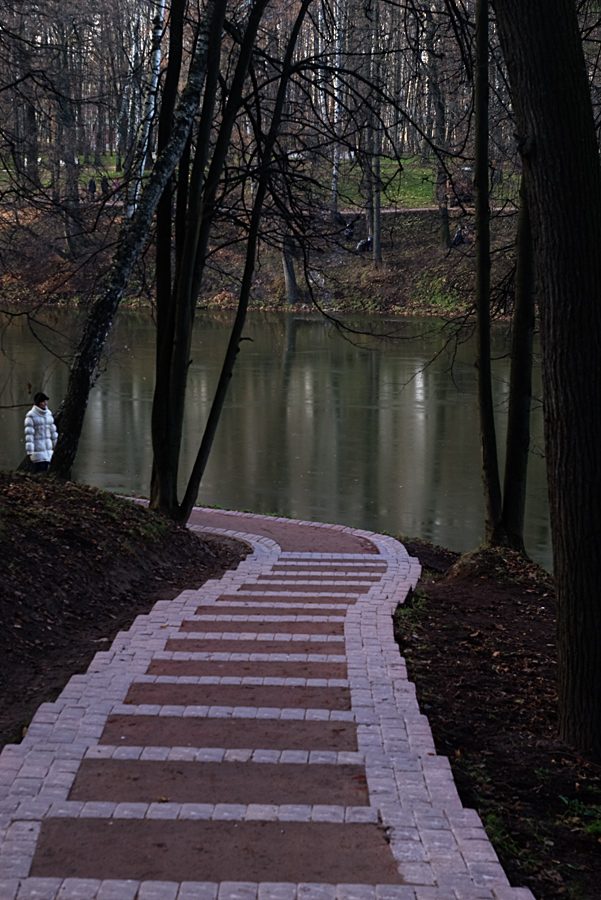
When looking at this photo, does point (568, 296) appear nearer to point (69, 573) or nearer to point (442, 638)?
point (442, 638)

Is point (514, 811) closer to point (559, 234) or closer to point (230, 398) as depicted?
point (559, 234)

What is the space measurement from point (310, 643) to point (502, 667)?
3.96 feet

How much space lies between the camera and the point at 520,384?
956 centimetres

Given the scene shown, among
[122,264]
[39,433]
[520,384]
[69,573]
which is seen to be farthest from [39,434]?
[520,384]

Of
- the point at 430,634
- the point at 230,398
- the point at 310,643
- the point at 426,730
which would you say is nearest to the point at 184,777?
the point at 426,730

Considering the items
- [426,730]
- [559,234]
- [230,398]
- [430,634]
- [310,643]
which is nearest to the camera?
[426,730]

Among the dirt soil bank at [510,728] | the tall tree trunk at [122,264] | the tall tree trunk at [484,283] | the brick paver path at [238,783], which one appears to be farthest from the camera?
the tall tree trunk at [122,264]

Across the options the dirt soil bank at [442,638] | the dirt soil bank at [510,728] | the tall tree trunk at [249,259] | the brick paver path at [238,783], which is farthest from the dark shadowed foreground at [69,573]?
the dirt soil bank at [510,728]

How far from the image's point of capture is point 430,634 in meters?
6.49

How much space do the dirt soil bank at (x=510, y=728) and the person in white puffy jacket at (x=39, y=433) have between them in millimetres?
6658

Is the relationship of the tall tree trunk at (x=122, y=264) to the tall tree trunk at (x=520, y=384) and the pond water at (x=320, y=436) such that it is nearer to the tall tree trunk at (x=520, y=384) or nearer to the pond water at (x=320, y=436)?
the pond water at (x=320, y=436)

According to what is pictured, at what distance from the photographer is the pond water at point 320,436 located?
13695mm

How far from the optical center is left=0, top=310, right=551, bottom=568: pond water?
13.7 metres

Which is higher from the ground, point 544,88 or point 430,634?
point 544,88
